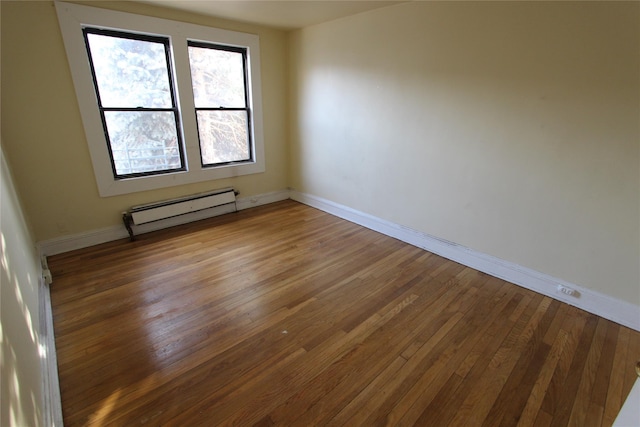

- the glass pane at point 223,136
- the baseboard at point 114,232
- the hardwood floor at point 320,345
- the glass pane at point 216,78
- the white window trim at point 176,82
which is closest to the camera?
the hardwood floor at point 320,345

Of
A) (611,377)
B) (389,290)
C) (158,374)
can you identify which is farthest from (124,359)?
(611,377)

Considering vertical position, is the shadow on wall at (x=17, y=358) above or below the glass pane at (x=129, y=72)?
below

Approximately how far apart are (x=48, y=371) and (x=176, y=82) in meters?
2.95

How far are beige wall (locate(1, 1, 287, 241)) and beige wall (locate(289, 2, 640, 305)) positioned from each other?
2078mm

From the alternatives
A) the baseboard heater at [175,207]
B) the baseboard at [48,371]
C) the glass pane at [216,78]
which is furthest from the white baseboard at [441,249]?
the glass pane at [216,78]

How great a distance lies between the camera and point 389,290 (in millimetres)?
2553

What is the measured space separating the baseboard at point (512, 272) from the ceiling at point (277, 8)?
89.5 inches

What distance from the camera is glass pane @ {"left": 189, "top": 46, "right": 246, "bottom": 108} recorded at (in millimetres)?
3604

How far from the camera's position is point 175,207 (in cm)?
366

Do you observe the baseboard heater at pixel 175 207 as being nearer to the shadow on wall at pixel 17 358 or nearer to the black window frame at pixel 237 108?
the black window frame at pixel 237 108

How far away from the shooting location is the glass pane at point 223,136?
12.7 feet

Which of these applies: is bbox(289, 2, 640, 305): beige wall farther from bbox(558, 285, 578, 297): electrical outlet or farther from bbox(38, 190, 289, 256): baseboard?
bbox(38, 190, 289, 256): baseboard

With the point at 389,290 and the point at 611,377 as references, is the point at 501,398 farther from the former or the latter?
the point at 389,290

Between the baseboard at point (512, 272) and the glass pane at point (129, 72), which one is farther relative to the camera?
the glass pane at point (129, 72)
